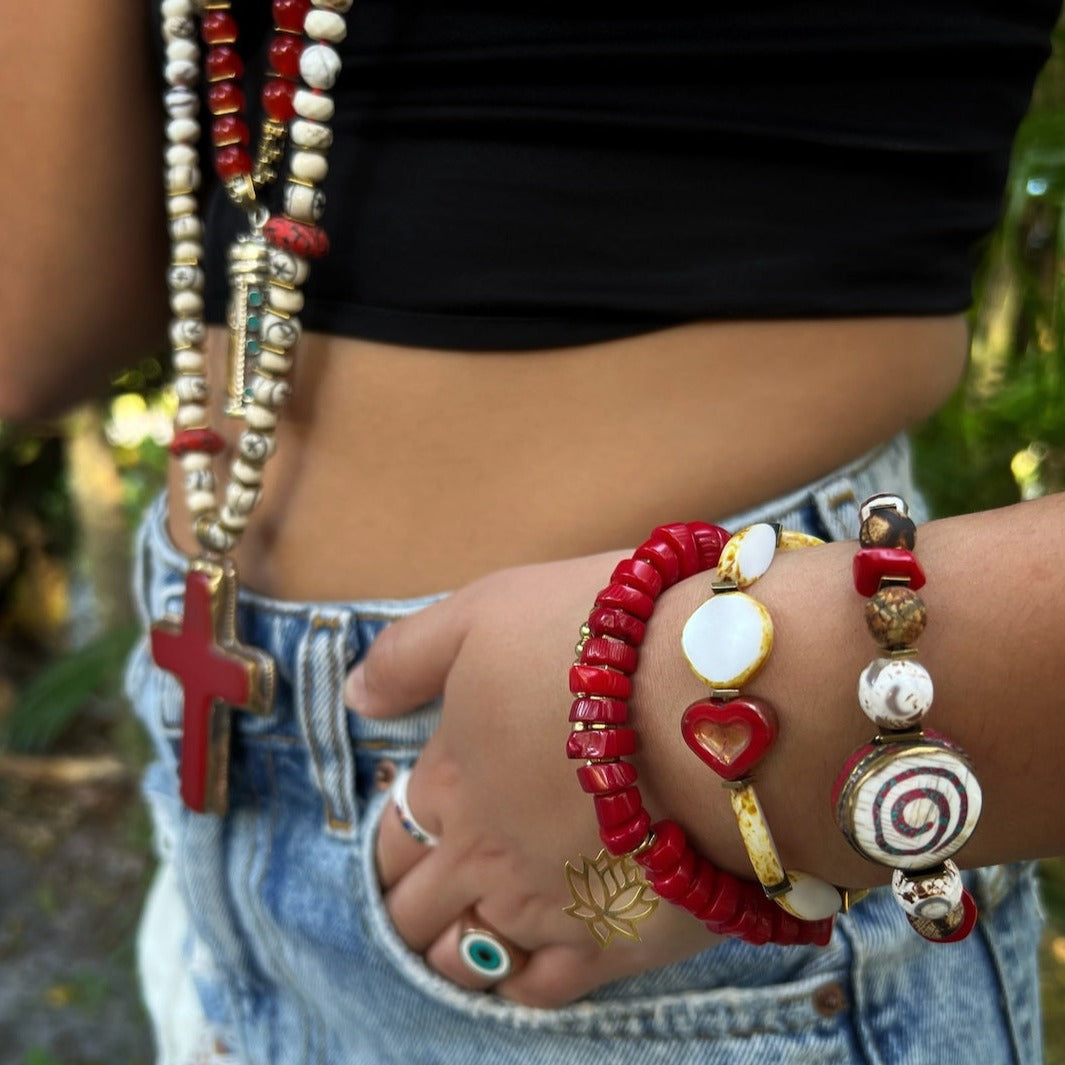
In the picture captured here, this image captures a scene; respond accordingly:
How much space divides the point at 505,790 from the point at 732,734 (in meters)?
0.16

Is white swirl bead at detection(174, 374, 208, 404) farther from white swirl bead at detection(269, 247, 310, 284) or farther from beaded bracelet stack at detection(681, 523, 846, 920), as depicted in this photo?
beaded bracelet stack at detection(681, 523, 846, 920)

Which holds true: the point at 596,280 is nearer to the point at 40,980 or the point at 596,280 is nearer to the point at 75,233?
the point at 75,233

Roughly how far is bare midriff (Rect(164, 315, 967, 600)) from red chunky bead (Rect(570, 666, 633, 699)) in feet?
0.57

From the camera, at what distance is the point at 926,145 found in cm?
65

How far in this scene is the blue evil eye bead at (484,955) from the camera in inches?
24.8

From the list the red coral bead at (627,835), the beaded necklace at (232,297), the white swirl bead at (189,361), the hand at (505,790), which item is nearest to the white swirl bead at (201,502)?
the beaded necklace at (232,297)

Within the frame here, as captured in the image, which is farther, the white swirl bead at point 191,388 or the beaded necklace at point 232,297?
the white swirl bead at point 191,388

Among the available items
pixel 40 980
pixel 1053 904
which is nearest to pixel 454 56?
pixel 1053 904

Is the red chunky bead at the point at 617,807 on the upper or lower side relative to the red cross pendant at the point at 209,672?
upper

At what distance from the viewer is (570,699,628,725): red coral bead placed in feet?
1.73

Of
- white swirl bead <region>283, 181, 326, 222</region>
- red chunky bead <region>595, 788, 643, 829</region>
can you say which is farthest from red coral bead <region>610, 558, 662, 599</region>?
white swirl bead <region>283, 181, 326, 222</region>

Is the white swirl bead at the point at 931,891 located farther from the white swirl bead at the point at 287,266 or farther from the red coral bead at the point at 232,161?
the red coral bead at the point at 232,161

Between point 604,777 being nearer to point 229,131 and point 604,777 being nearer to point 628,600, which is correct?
point 628,600

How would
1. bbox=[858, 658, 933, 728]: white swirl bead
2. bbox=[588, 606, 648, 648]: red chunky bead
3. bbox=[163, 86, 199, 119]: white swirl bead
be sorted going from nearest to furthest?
1. bbox=[858, 658, 933, 728]: white swirl bead
2. bbox=[588, 606, 648, 648]: red chunky bead
3. bbox=[163, 86, 199, 119]: white swirl bead
